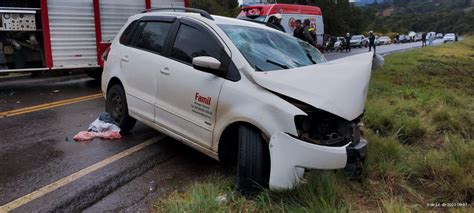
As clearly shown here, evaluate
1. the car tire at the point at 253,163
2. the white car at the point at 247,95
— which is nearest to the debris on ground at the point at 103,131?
the white car at the point at 247,95

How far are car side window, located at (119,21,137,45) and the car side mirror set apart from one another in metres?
2.03

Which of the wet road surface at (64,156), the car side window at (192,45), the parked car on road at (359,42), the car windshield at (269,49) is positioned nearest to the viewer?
the wet road surface at (64,156)

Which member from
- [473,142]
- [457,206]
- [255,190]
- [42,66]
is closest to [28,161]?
[255,190]

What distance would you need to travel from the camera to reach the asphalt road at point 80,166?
13.6ft

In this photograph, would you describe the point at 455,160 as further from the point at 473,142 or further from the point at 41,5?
the point at 41,5

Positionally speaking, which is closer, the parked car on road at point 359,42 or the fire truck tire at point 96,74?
the fire truck tire at point 96,74

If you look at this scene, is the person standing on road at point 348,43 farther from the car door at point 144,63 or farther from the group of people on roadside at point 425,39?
the car door at point 144,63

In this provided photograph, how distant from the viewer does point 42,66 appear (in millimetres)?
10336

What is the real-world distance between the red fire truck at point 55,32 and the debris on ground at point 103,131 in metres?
4.66

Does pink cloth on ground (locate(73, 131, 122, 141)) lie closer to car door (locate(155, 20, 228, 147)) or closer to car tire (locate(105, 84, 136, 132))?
car tire (locate(105, 84, 136, 132))

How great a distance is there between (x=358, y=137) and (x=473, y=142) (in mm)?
1736

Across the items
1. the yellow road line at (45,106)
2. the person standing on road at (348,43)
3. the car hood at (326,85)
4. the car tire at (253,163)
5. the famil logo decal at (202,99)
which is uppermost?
the car hood at (326,85)

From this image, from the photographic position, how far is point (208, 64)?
14.6 ft
